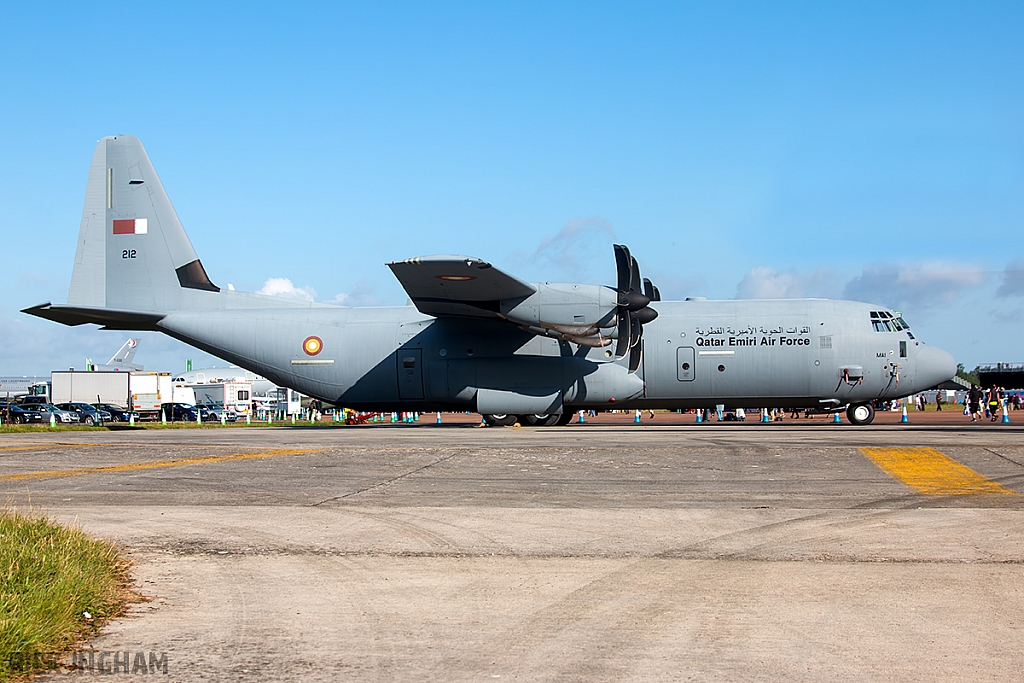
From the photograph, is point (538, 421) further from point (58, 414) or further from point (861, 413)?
point (58, 414)

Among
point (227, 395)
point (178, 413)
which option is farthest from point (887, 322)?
point (227, 395)

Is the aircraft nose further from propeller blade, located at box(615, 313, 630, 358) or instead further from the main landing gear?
the main landing gear

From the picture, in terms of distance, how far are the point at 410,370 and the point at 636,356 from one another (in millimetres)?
7187

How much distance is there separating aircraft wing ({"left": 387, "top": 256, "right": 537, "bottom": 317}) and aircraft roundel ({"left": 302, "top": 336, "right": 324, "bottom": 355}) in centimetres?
399

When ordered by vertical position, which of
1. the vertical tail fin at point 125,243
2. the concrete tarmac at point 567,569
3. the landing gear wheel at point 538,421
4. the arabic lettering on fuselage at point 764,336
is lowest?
the concrete tarmac at point 567,569

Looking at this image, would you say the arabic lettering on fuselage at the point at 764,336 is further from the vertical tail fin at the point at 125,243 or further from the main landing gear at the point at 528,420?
the vertical tail fin at the point at 125,243

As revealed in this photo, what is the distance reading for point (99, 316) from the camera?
1116 inches

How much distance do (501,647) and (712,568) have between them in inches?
97.6

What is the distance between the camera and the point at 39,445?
2008 cm

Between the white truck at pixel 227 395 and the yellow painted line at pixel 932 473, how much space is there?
78.1 meters

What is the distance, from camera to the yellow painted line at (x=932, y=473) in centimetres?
1069

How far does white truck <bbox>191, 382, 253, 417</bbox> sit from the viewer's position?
91756mm

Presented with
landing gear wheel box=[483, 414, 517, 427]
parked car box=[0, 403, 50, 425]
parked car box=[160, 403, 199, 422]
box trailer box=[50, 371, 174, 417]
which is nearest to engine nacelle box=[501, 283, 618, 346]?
landing gear wheel box=[483, 414, 517, 427]

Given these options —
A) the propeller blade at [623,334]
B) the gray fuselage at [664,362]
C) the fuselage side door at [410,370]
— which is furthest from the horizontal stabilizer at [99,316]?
the propeller blade at [623,334]
